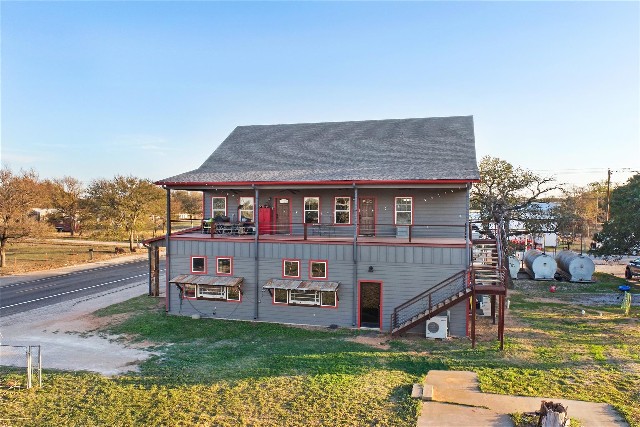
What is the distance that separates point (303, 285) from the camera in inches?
659

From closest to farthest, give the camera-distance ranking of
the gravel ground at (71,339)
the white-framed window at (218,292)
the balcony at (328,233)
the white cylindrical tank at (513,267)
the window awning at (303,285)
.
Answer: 1. the gravel ground at (71,339)
2. the window awning at (303,285)
3. the balcony at (328,233)
4. the white-framed window at (218,292)
5. the white cylindrical tank at (513,267)

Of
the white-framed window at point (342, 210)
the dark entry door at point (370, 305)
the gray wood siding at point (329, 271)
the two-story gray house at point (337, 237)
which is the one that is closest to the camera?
the gray wood siding at point (329, 271)

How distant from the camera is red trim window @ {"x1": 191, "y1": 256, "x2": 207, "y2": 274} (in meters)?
18.6

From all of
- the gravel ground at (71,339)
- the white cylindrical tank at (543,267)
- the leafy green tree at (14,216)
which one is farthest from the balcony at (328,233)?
the leafy green tree at (14,216)

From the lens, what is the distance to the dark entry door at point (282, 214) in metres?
20.7

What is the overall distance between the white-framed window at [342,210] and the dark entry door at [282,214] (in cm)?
249

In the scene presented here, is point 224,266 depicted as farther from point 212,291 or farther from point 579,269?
point 579,269

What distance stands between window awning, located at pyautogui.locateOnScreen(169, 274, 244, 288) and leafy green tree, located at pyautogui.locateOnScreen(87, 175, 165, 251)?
28.8 metres

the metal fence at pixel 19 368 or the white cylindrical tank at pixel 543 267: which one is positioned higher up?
the white cylindrical tank at pixel 543 267

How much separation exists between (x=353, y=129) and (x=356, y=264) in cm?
1023

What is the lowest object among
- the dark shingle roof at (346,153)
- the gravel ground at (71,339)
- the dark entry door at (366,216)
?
the gravel ground at (71,339)

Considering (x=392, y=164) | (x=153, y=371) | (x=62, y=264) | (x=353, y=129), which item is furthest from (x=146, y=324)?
(x=62, y=264)

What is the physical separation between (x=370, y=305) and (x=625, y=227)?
2086 cm

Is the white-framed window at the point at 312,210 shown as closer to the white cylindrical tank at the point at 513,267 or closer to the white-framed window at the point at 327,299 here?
the white-framed window at the point at 327,299
